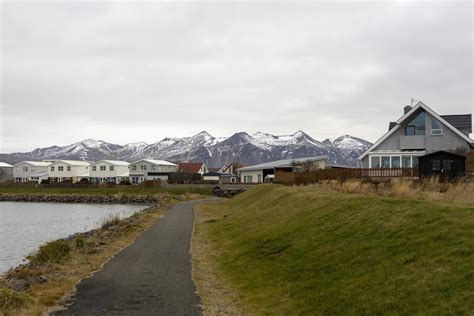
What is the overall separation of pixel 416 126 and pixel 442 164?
16.4 m

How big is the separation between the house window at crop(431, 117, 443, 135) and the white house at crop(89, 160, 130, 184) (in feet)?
292

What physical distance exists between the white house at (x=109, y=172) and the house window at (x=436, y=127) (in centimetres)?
8911

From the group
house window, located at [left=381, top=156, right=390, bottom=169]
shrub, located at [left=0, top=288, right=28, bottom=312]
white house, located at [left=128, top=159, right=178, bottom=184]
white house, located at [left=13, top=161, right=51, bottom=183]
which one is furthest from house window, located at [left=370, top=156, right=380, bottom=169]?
white house, located at [left=13, top=161, right=51, bottom=183]

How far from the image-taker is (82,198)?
267 feet

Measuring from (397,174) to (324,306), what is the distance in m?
27.3

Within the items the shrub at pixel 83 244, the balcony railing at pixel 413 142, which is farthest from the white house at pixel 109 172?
the shrub at pixel 83 244

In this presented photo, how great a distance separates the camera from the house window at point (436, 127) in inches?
1769

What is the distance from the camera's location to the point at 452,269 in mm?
8391

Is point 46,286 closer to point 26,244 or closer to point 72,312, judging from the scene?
point 72,312

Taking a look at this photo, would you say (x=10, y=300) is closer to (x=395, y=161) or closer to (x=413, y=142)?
(x=395, y=161)

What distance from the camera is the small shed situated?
100 ft

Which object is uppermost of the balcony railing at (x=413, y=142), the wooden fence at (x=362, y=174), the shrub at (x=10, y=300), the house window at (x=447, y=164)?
the balcony railing at (x=413, y=142)

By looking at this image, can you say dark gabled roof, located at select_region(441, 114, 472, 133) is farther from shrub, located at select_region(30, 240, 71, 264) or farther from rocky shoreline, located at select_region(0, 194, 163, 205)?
rocky shoreline, located at select_region(0, 194, 163, 205)

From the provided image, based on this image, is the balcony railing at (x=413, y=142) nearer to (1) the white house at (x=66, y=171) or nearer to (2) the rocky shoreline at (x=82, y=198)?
(2) the rocky shoreline at (x=82, y=198)
